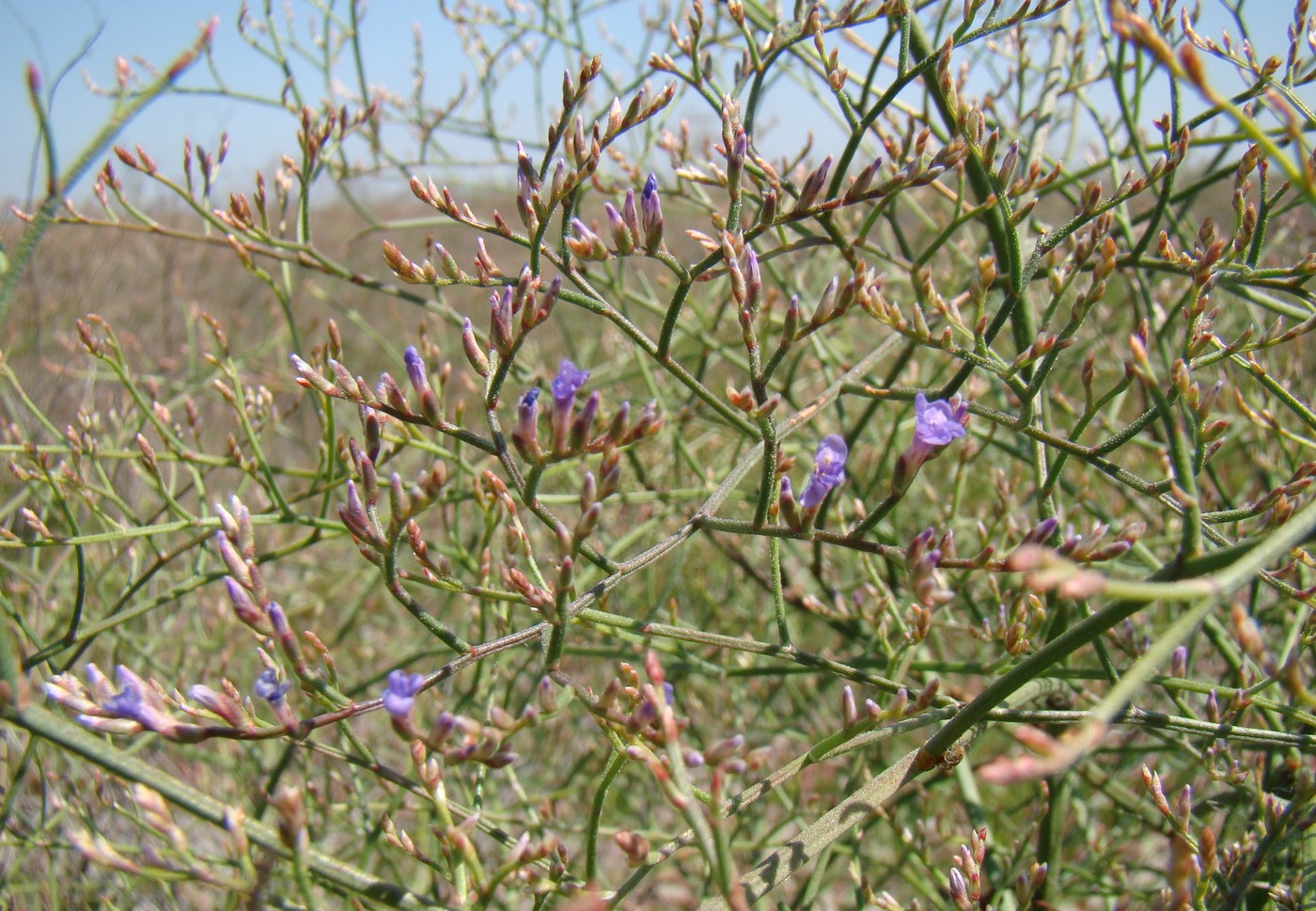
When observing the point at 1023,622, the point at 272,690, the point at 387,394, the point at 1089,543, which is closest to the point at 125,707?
the point at 272,690

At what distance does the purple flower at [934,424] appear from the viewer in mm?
1102

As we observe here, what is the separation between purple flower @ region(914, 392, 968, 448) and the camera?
43.4 inches

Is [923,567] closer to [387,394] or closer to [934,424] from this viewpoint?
[934,424]

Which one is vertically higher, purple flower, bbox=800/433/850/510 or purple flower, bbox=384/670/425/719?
purple flower, bbox=800/433/850/510

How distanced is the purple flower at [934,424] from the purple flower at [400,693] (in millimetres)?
667

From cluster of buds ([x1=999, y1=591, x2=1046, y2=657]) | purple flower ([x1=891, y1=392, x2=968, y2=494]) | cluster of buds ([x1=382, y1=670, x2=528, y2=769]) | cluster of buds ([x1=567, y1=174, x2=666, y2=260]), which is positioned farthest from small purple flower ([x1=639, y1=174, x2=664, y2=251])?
cluster of buds ([x1=999, y1=591, x2=1046, y2=657])

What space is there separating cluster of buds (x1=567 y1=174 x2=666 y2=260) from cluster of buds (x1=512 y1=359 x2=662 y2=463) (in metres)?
0.21

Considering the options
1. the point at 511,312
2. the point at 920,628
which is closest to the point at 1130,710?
the point at 920,628

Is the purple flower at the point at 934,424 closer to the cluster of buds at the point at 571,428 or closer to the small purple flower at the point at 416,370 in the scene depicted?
the cluster of buds at the point at 571,428

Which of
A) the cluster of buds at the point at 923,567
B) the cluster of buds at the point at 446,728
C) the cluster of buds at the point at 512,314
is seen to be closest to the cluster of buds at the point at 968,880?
the cluster of buds at the point at 923,567

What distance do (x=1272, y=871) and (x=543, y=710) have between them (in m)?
1.27

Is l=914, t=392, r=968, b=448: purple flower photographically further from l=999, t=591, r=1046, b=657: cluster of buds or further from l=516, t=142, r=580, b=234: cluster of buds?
l=516, t=142, r=580, b=234: cluster of buds

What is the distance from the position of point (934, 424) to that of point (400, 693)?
28.3 inches

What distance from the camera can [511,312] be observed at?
1.10 meters
